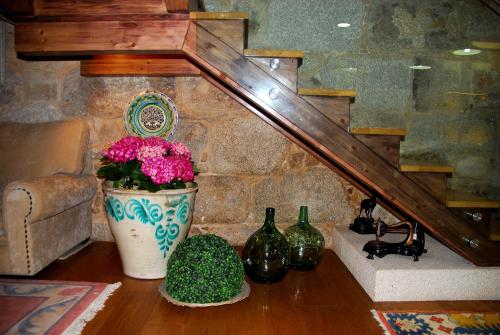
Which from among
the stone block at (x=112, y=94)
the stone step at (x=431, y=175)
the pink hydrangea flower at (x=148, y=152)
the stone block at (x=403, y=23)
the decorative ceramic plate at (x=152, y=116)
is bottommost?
the stone step at (x=431, y=175)

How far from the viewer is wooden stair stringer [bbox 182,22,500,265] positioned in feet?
5.84

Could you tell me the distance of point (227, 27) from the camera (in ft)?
5.84

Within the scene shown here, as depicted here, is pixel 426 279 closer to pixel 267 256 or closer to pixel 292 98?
pixel 267 256

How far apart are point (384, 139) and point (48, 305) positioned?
68.2 inches

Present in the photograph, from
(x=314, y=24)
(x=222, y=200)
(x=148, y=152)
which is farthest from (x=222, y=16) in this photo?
(x=222, y=200)

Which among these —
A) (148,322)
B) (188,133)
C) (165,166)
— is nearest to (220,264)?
(148,322)

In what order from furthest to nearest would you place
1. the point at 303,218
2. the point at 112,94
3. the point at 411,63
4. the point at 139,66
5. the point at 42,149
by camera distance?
the point at 112,94 < the point at 139,66 < the point at 42,149 < the point at 303,218 < the point at 411,63

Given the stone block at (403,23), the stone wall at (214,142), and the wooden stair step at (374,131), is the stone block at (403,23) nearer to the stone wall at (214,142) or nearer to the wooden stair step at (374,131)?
the wooden stair step at (374,131)

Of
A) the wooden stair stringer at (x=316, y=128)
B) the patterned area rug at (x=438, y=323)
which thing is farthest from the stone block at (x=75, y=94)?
the patterned area rug at (x=438, y=323)

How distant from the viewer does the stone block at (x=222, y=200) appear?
2.67 m

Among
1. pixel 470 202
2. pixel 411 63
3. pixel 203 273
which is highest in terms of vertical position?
pixel 411 63

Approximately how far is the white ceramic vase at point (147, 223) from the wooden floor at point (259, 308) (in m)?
0.10

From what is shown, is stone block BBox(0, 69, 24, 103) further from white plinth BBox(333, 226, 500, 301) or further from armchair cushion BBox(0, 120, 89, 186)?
white plinth BBox(333, 226, 500, 301)

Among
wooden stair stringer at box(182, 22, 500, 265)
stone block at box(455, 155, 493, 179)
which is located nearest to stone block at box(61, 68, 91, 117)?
wooden stair stringer at box(182, 22, 500, 265)
